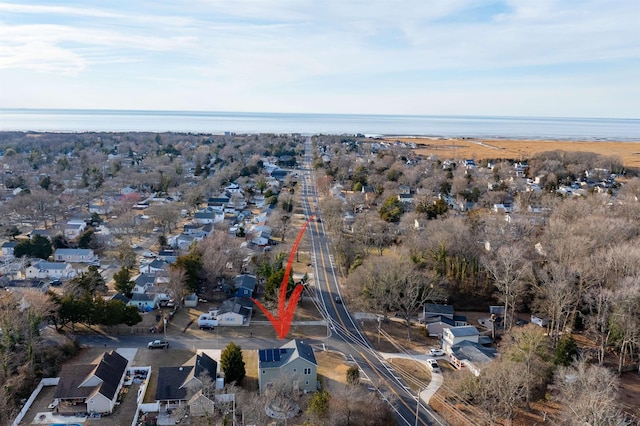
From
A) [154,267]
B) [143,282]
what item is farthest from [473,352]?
[154,267]

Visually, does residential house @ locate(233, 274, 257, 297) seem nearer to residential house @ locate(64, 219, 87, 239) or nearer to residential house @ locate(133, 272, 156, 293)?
residential house @ locate(133, 272, 156, 293)

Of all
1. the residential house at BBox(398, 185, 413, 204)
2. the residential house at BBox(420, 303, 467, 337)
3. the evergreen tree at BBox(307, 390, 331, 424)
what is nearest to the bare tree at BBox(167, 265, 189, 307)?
the evergreen tree at BBox(307, 390, 331, 424)

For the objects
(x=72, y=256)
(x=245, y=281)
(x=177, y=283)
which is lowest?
(x=245, y=281)

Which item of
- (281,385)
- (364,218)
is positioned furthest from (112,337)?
(364,218)

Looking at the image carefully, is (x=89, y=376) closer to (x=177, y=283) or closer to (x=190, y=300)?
(x=177, y=283)

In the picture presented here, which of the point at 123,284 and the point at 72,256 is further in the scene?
the point at 72,256

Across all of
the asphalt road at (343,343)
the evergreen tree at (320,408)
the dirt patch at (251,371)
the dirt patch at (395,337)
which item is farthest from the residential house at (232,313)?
the evergreen tree at (320,408)

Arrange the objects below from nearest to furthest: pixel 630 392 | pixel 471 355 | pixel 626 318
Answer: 1. pixel 630 392
2. pixel 626 318
3. pixel 471 355
